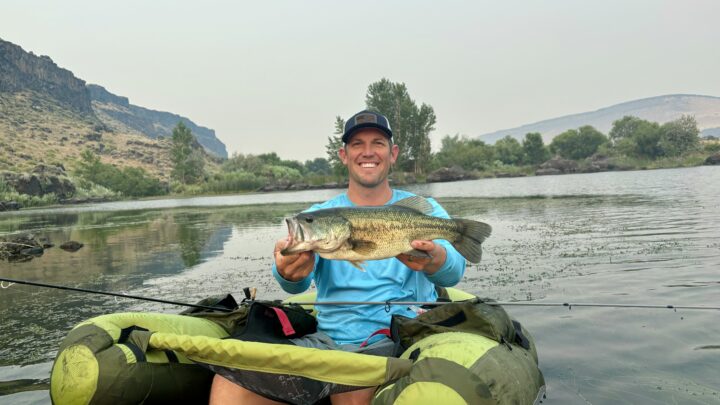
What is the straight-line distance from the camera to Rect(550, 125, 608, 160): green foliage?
128000 millimetres

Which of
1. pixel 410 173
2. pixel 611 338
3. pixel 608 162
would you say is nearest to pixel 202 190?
pixel 410 173

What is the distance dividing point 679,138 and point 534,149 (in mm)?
30466

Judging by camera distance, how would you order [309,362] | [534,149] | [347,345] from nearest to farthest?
[309,362] < [347,345] < [534,149]

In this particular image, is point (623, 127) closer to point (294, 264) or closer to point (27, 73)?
point (294, 264)

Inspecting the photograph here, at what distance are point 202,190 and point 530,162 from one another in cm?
7924

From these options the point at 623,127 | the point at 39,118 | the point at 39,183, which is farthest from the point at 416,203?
the point at 39,118

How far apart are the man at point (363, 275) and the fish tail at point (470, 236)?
149 millimetres

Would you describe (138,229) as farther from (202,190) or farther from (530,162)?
(530,162)

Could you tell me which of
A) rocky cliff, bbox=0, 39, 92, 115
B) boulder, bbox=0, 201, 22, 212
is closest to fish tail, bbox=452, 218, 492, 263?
boulder, bbox=0, 201, 22, 212

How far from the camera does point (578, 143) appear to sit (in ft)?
422

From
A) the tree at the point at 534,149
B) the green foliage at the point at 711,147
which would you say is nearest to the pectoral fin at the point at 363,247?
the green foliage at the point at 711,147

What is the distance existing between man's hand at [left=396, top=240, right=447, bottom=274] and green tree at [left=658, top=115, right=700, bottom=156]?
389 ft

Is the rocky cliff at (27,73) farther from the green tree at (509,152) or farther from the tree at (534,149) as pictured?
the tree at (534,149)

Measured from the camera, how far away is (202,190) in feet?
298
